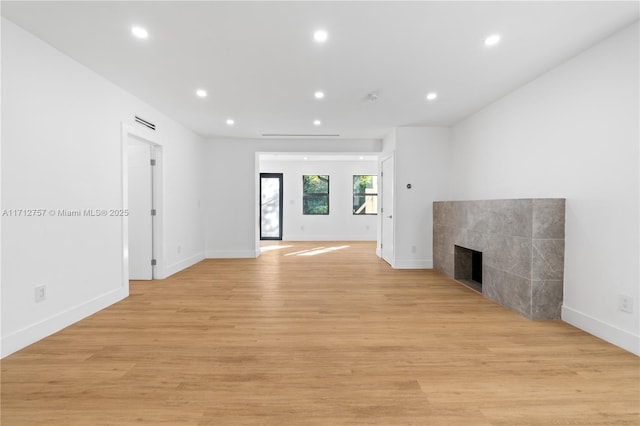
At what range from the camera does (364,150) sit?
6156 mm

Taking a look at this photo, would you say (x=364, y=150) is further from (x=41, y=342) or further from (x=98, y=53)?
(x=41, y=342)

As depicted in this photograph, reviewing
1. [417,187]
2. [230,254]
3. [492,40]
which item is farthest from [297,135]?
[492,40]

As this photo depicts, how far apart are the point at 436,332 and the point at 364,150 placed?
14.2ft

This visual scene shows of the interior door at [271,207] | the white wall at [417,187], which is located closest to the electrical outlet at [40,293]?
the white wall at [417,187]

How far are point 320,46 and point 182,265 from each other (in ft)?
14.3

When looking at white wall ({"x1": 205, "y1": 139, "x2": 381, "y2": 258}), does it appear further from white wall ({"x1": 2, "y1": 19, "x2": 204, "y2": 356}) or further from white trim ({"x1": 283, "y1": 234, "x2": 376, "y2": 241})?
white trim ({"x1": 283, "y1": 234, "x2": 376, "y2": 241})

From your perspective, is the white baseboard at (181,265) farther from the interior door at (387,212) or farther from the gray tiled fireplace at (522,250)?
the gray tiled fireplace at (522,250)

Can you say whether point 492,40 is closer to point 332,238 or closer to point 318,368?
point 318,368

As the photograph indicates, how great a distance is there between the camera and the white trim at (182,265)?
15.1 feet

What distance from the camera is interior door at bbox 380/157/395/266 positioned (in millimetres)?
5535

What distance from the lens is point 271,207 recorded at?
9469 mm

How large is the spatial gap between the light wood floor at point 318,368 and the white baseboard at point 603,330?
8cm

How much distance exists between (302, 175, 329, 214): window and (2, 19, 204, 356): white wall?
233 inches

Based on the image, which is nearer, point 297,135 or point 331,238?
point 297,135
